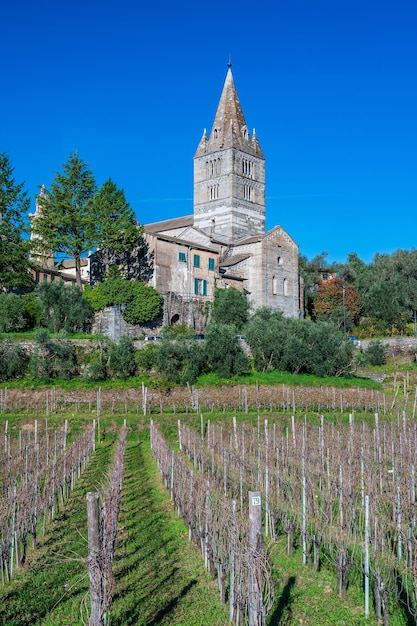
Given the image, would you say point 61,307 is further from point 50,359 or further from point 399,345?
point 399,345

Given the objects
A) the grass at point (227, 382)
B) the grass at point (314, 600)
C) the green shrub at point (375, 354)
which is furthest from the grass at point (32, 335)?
the grass at point (314, 600)

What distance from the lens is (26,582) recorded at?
406 inches

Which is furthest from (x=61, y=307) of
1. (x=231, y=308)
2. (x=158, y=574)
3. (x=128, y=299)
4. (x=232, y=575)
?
(x=232, y=575)

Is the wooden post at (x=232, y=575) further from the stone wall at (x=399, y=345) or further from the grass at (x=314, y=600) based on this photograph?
the stone wall at (x=399, y=345)

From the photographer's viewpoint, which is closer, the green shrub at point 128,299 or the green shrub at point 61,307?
the green shrub at point 61,307

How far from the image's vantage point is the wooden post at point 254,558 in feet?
25.6

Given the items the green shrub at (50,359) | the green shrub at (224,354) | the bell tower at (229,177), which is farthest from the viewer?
the bell tower at (229,177)

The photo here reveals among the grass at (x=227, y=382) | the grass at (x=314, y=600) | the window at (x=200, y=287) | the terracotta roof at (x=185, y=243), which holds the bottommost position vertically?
the grass at (x=314, y=600)

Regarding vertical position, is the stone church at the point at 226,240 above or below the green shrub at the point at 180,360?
above

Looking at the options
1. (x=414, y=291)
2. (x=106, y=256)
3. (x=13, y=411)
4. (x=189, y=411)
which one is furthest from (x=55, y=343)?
(x=414, y=291)

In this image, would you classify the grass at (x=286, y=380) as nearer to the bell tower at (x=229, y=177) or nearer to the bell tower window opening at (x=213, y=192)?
the bell tower at (x=229, y=177)

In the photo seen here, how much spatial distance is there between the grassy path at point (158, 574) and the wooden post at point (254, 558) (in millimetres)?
1214

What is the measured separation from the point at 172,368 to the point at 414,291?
35.0 metres

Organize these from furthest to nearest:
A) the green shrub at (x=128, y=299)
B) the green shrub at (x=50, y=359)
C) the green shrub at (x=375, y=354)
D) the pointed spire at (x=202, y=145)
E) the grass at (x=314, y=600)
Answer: the pointed spire at (x=202, y=145) < the green shrub at (x=375, y=354) < the green shrub at (x=128, y=299) < the green shrub at (x=50, y=359) < the grass at (x=314, y=600)
